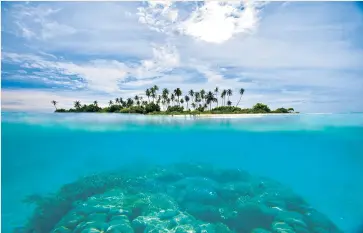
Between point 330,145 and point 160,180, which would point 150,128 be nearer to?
point 160,180

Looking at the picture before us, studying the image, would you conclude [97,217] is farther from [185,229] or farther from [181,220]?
[185,229]

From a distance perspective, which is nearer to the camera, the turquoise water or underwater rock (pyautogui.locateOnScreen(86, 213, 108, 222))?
underwater rock (pyautogui.locateOnScreen(86, 213, 108, 222))

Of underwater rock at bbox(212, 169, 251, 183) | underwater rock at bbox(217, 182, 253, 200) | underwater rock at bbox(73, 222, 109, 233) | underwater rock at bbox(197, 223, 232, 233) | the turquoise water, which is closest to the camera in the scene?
underwater rock at bbox(73, 222, 109, 233)

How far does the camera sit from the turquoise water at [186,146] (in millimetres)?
24125

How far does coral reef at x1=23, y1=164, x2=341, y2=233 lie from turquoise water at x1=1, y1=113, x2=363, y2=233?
38.5 feet

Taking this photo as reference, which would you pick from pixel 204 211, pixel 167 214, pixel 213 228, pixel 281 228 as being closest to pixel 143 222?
pixel 167 214

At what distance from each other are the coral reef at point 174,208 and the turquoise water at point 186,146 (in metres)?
11.7

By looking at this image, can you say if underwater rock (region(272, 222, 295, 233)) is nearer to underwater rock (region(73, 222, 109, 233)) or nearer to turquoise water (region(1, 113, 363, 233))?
underwater rock (region(73, 222, 109, 233))

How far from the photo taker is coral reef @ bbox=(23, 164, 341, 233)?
670 cm

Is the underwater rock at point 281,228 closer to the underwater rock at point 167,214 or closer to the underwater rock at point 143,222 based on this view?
the underwater rock at point 167,214

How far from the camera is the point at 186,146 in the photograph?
32656 mm

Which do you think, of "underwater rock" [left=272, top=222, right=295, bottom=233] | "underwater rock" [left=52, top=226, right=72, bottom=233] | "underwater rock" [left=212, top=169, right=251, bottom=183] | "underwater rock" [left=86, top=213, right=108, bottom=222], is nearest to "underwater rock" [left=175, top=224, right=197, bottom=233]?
"underwater rock" [left=86, top=213, right=108, bottom=222]

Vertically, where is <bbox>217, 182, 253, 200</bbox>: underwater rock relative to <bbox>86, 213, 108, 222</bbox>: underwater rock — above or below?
below

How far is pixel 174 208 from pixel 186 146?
2494cm
